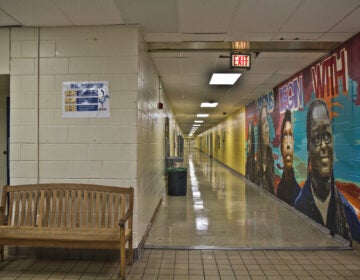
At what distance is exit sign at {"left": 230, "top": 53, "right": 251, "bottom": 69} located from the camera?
395 centimetres

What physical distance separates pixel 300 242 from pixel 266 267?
41.7 inches

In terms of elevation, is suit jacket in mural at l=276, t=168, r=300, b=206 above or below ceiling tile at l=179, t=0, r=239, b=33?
below

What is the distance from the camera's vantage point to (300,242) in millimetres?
3943

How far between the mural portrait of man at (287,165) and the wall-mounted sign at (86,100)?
4087 millimetres

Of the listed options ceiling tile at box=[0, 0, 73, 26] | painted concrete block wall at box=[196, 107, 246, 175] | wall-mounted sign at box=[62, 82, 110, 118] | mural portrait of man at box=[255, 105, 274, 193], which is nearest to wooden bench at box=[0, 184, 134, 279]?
wall-mounted sign at box=[62, 82, 110, 118]

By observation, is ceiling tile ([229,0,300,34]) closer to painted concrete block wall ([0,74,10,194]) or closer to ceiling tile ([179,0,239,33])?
ceiling tile ([179,0,239,33])

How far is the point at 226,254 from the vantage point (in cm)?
353

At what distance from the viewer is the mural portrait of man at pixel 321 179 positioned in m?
4.11

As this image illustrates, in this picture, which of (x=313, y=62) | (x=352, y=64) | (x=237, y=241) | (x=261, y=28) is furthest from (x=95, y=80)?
(x=313, y=62)

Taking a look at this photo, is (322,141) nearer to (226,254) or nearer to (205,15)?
(226,254)

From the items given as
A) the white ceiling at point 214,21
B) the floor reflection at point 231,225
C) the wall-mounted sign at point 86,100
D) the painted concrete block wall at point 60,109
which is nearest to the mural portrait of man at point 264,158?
the floor reflection at point 231,225

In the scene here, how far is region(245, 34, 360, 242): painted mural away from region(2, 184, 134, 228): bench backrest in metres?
2.94

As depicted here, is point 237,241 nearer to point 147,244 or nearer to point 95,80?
point 147,244

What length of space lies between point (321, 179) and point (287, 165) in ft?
5.07
